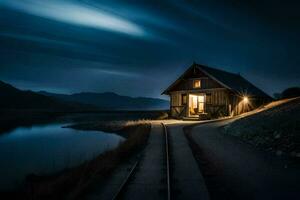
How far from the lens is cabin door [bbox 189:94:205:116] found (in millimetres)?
34594

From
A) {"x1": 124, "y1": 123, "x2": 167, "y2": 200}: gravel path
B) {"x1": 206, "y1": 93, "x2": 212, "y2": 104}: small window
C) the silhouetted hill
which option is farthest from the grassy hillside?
the silhouetted hill

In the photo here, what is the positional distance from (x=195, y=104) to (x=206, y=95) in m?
5.02

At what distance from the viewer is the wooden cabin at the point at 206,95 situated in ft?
101

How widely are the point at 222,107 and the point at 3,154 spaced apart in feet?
81.0

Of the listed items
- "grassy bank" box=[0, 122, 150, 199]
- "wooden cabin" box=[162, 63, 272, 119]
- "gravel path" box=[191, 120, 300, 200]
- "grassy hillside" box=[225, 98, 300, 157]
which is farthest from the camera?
"wooden cabin" box=[162, 63, 272, 119]

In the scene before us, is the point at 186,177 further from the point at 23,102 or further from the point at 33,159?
the point at 23,102

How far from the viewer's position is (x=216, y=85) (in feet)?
103

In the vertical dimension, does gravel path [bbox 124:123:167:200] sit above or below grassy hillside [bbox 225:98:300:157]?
below

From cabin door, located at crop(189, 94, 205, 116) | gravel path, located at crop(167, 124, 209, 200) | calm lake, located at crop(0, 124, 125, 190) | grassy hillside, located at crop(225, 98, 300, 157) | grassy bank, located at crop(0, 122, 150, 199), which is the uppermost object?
cabin door, located at crop(189, 94, 205, 116)

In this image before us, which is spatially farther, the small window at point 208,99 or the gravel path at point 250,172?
the small window at point 208,99

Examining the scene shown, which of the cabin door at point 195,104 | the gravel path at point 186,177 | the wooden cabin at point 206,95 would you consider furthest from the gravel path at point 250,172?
the cabin door at point 195,104

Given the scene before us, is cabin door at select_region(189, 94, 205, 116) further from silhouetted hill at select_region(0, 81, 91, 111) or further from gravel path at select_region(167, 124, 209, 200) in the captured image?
silhouetted hill at select_region(0, 81, 91, 111)

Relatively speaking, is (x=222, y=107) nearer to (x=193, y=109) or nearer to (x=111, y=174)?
(x=193, y=109)

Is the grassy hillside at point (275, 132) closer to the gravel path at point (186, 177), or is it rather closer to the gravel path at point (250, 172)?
the gravel path at point (250, 172)
